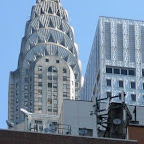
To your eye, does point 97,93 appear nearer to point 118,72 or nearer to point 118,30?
point 118,72

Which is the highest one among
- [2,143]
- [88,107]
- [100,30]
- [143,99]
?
[100,30]

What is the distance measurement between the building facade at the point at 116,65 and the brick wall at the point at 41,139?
429 ft

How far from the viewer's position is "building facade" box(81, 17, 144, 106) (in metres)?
186

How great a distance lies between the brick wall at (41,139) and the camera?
1937 inches

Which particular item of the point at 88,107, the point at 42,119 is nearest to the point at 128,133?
the point at 88,107

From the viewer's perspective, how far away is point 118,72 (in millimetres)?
190000

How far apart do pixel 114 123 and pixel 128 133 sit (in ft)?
30.1

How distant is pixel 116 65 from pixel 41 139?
467 feet

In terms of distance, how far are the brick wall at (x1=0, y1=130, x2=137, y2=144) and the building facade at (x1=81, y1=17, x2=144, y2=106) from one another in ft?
429

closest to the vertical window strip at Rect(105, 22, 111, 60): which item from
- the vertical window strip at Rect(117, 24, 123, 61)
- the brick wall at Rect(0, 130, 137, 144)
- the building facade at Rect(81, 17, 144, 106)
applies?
the building facade at Rect(81, 17, 144, 106)

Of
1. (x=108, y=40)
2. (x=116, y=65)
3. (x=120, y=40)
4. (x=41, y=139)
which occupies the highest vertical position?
(x=120, y=40)

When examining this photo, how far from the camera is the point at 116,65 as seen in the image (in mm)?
191250

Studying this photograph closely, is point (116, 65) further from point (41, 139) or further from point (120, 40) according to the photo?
point (41, 139)

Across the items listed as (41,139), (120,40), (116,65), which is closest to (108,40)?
(120,40)
